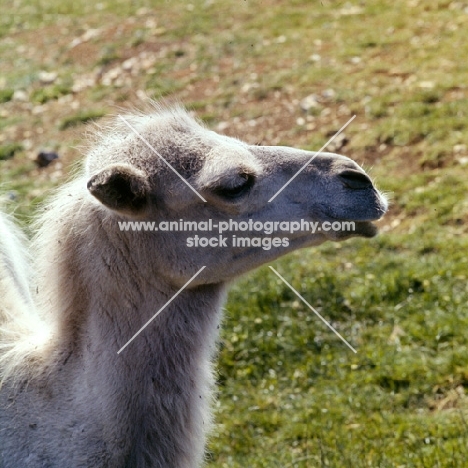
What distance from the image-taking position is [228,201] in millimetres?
3877

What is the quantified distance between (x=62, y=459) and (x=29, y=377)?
38cm

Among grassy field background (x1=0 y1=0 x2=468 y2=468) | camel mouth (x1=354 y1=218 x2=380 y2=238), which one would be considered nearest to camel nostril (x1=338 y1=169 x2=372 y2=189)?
camel mouth (x1=354 y1=218 x2=380 y2=238)

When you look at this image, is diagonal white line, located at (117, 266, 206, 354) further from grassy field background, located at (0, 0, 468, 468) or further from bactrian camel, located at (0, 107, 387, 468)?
grassy field background, located at (0, 0, 468, 468)

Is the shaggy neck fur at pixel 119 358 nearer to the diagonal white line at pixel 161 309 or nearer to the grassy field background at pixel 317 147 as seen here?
the diagonal white line at pixel 161 309

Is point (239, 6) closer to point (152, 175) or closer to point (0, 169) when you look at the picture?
point (0, 169)

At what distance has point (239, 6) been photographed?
1424 cm

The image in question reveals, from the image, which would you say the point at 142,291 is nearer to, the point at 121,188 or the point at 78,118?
the point at 121,188

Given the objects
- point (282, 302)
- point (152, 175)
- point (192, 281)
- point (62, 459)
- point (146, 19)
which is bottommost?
point (146, 19)

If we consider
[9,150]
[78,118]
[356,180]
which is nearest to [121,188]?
[356,180]

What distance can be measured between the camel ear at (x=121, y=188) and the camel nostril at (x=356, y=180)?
0.82m

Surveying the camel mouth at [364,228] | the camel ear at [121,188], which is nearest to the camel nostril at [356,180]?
the camel mouth at [364,228]

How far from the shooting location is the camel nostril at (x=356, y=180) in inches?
149

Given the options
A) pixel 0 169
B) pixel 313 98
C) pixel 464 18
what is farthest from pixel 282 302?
pixel 464 18

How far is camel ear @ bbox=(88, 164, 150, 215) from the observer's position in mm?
3568
